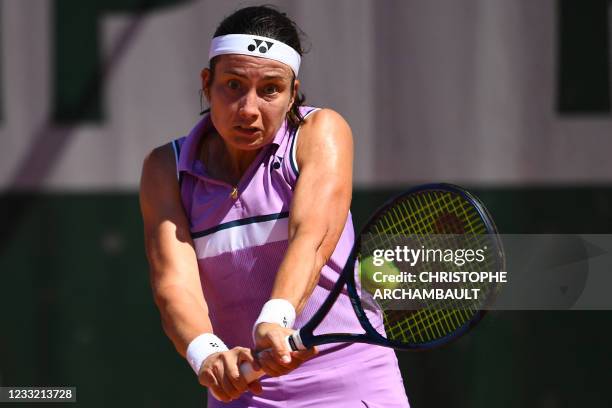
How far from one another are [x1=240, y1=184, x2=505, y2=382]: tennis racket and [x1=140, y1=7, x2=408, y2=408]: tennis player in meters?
0.06

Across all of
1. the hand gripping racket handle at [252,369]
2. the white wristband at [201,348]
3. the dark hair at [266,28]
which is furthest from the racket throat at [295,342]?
the dark hair at [266,28]

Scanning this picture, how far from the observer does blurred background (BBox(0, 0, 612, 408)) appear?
432 centimetres

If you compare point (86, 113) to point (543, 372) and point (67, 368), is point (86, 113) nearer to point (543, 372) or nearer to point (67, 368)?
point (67, 368)

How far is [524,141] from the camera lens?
435cm

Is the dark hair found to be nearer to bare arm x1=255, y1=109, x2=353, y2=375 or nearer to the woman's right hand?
bare arm x1=255, y1=109, x2=353, y2=375

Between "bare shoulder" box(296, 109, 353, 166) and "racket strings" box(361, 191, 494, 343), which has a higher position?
"bare shoulder" box(296, 109, 353, 166)

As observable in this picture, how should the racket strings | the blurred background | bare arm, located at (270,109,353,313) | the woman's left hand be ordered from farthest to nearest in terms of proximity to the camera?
the blurred background < the racket strings < bare arm, located at (270,109,353,313) < the woman's left hand

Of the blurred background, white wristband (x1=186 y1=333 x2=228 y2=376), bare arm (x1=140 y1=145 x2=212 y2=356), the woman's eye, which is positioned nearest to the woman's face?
the woman's eye

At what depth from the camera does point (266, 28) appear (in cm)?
246

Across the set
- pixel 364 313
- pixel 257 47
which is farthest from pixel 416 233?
pixel 257 47

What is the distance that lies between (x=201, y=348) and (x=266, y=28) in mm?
737

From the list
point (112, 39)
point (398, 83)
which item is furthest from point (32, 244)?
point (398, 83)

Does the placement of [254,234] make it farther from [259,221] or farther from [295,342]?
[295,342]

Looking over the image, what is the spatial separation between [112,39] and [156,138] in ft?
1.43
